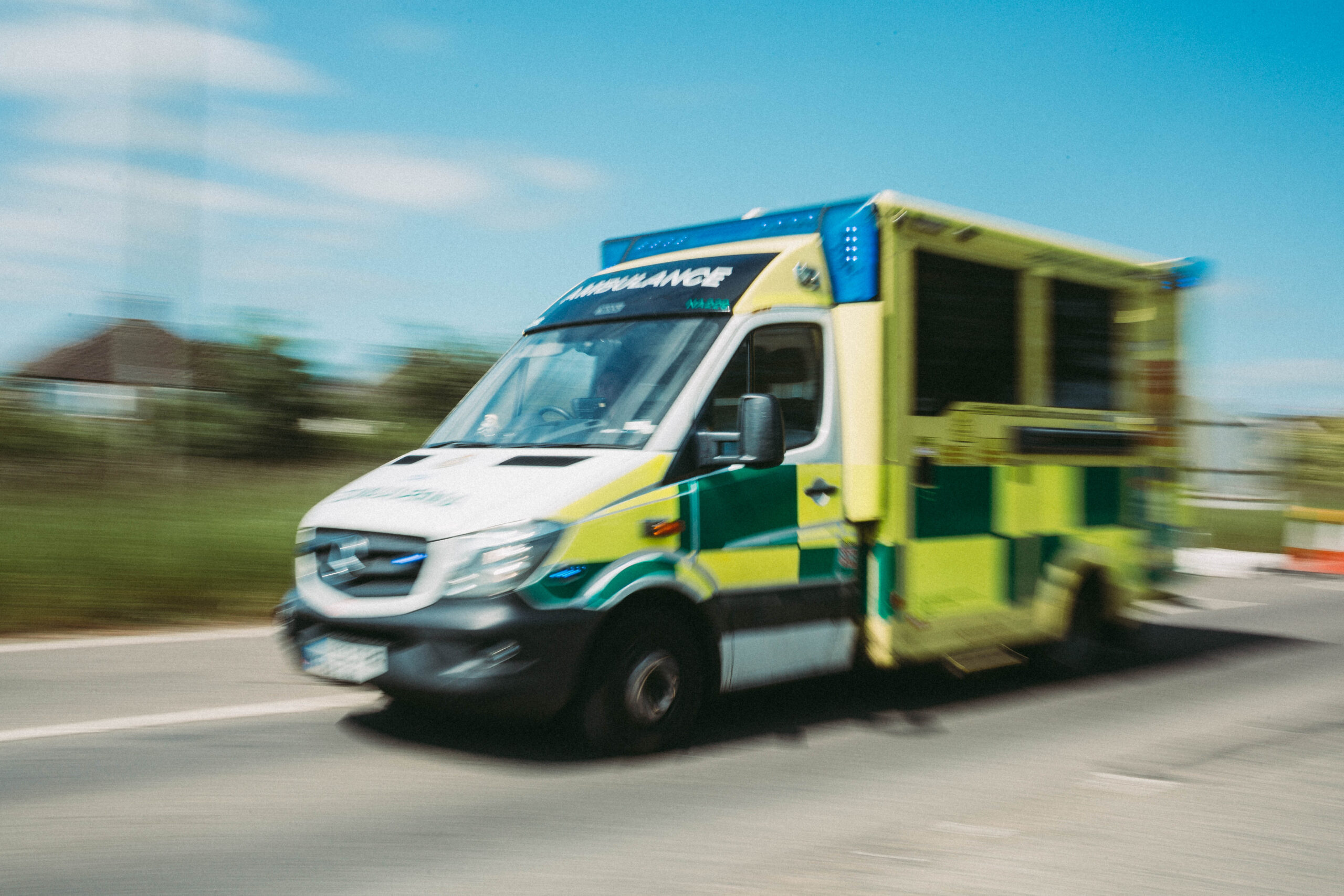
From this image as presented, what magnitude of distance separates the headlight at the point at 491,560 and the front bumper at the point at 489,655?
5cm

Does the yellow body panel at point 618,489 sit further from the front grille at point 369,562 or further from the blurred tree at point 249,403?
the blurred tree at point 249,403

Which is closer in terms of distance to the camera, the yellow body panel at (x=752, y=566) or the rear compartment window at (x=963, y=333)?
the yellow body panel at (x=752, y=566)

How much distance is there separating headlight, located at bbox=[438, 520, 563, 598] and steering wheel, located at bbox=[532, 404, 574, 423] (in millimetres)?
1121

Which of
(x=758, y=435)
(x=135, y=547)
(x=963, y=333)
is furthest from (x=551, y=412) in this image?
(x=135, y=547)

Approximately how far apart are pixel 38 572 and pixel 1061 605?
25.4 feet

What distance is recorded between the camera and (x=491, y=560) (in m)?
5.07

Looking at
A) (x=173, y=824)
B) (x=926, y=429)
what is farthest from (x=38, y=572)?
(x=926, y=429)

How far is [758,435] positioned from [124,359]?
28.8 ft

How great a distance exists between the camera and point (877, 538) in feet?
21.1

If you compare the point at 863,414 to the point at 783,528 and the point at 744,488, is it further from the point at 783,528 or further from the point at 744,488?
the point at 744,488

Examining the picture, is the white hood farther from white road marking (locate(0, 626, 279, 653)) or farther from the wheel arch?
white road marking (locate(0, 626, 279, 653))

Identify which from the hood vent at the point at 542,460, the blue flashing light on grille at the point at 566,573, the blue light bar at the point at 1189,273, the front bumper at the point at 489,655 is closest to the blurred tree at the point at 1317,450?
the blue light bar at the point at 1189,273

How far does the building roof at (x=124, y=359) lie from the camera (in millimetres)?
12102

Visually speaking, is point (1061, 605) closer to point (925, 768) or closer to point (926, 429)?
point (926, 429)
